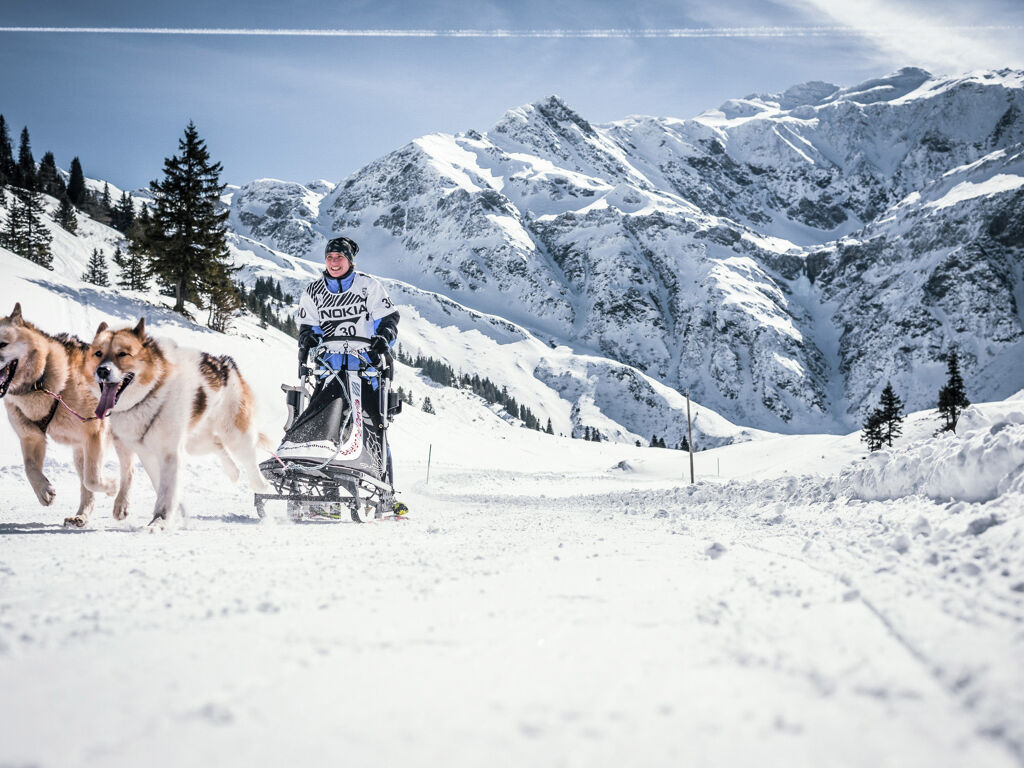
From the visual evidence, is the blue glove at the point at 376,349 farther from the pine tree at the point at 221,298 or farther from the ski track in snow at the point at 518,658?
the pine tree at the point at 221,298

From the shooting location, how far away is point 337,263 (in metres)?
7.25

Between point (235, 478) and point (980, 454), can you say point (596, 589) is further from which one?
point (235, 478)

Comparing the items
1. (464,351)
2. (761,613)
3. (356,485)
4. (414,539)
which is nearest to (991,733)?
(761,613)

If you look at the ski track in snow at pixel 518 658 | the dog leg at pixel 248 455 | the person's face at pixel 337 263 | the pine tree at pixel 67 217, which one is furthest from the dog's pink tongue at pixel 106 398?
the pine tree at pixel 67 217

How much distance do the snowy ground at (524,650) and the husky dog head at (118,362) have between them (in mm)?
1249

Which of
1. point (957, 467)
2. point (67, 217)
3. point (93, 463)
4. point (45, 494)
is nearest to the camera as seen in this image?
point (957, 467)

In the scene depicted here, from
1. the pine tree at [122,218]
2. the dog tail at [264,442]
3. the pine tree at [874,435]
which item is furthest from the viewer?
the pine tree at [122,218]

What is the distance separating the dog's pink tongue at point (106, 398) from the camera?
4.59 m

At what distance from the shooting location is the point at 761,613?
6.69 ft

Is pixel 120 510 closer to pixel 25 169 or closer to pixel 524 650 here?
pixel 524 650

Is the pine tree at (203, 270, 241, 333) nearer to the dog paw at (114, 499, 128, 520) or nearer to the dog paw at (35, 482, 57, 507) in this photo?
the dog paw at (35, 482, 57, 507)

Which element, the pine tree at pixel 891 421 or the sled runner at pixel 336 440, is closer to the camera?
the sled runner at pixel 336 440

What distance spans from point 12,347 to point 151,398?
1305 millimetres

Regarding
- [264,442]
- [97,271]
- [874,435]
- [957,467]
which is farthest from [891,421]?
[97,271]
